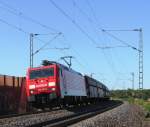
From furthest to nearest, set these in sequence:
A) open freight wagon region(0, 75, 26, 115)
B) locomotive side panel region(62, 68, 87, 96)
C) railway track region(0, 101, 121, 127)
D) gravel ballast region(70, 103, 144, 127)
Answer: open freight wagon region(0, 75, 26, 115)
locomotive side panel region(62, 68, 87, 96)
gravel ballast region(70, 103, 144, 127)
railway track region(0, 101, 121, 127)

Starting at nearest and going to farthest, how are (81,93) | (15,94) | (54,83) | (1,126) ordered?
1. (1,126)
2. (54,83)
3. (15,94)
4. (81,93)

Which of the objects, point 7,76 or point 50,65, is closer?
point 50,65

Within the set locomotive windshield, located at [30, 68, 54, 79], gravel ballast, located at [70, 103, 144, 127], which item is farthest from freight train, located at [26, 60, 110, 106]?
gravel ballast, located at [70, 103, 144, 127]

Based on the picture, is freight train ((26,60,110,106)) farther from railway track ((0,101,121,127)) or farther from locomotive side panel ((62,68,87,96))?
railway track ((0,101,121,127))

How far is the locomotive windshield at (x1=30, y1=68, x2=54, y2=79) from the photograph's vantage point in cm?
3288

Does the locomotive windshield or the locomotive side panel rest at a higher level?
the locomotive windshield

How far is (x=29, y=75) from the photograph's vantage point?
33.6m

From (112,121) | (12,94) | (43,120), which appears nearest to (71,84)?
(12,94)

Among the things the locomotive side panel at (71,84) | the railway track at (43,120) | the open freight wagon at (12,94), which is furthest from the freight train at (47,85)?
the open freight wagon at (12,94)

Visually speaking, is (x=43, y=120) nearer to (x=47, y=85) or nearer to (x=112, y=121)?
(x=112, y=121)

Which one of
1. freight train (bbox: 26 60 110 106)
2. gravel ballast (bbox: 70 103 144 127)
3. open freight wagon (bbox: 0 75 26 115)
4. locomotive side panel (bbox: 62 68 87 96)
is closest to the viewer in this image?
gravel ballast (bbox: 70 103 144 127)

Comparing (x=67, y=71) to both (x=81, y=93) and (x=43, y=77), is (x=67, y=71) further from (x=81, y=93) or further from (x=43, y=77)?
(x=81, y=93)

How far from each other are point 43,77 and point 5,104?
21.4 ft

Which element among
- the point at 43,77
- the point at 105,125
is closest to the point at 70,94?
the point at 43,77
